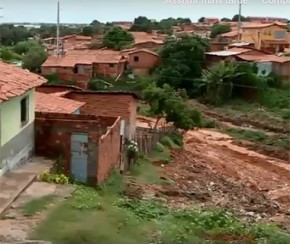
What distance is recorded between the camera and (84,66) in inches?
1428

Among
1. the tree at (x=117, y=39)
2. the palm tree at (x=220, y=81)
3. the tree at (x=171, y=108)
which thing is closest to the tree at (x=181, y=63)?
the palm tree at (x=220, y=81)

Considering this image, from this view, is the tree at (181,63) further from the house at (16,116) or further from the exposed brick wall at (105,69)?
the house at (16,116)

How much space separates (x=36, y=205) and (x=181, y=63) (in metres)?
28.1

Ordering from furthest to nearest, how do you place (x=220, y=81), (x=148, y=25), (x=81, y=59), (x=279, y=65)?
(x=148, y=25) < (x=81, y=59) < (x=279, y=65) < (x=220, y=81)

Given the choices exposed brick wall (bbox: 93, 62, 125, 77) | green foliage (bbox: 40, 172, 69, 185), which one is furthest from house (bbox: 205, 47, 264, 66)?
green foliage (bbox: 40, 172, 69, 185)

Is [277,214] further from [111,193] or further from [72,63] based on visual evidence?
[72,63]

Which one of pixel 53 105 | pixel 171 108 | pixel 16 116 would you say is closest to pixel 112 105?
pixel 53 105

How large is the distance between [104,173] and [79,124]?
1239 mm

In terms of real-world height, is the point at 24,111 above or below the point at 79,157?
above

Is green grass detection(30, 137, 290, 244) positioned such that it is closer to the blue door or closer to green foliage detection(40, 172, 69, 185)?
green foliage detection(40, 172, 69, 185)

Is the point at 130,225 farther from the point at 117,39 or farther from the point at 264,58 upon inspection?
the point at 117,39

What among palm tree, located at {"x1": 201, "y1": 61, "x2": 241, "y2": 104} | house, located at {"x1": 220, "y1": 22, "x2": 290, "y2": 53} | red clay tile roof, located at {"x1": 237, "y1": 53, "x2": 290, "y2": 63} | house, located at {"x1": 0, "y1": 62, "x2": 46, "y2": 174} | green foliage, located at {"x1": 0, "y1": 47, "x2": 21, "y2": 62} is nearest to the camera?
house, located at {"x1": 0, "y1": 62, "x2": 46, "y2": 174}

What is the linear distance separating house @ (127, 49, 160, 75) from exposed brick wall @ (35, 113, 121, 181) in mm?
26146

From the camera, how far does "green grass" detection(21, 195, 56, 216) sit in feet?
30.1
